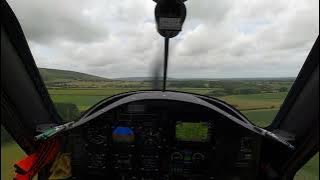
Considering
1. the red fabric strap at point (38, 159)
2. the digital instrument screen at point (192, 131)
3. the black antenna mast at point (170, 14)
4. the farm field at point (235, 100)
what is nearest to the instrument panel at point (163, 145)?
the digital instrument screen at point (192, 131)

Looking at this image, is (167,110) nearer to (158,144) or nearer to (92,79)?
(158,144)

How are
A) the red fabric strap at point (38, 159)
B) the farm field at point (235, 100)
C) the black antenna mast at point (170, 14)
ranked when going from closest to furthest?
the black antenna mast at point (170, 14)
the red fabric strap at point (38, 159)
the farm field at point (235, 100)

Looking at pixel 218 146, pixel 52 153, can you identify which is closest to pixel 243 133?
pixel 218 146

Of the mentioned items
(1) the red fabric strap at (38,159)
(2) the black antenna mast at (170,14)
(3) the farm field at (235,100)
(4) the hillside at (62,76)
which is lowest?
(1) the red fabric strap at (38,159)

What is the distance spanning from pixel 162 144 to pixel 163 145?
12 mm

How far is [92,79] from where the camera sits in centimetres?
338

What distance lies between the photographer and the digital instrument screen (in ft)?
10.5

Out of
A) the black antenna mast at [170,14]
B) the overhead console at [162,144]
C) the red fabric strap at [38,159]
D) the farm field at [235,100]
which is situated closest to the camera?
the black antenna mast at [170,14]

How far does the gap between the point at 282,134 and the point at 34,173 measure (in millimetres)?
1984

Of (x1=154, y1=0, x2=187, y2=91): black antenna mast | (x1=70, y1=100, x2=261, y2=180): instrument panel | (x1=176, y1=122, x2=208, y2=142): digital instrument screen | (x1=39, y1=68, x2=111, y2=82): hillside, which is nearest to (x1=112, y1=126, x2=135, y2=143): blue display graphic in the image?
(x1=70, y1=100, x2=261, y2=180): instrument panel

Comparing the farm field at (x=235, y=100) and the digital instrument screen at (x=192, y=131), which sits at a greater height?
the farm field at (x=235, y=100)

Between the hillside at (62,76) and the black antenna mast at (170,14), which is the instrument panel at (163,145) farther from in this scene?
the black antenna mast at (170,14)

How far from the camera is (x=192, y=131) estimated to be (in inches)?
127

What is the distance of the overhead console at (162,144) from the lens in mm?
3197
